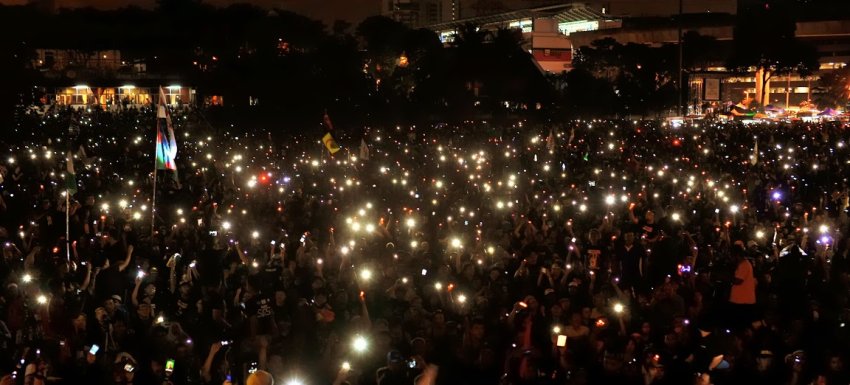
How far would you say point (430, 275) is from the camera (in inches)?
385

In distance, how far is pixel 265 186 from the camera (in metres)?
17.8

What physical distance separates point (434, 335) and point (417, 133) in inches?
916

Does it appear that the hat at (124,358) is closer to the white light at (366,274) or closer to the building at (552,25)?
the white light at (366,274)

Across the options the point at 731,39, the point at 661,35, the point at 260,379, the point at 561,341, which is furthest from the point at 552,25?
the point at 260,379

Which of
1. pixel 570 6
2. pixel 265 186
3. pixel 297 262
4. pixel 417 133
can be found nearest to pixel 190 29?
pixel 417 133

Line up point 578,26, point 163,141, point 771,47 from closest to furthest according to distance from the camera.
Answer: point 163,141, point 771,47, point 578,26

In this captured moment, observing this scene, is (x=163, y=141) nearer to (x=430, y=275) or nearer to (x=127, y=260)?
(x=127, y=260)

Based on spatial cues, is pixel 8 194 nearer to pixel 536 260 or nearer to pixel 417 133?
pixel 536 260

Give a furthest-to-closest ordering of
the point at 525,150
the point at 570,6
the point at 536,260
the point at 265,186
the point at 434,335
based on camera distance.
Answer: the point at 570,6, the point at 525,150, the point at 265,186, the point at 536,260, the point at 434,335

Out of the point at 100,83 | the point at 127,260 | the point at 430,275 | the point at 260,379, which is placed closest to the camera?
the point at 260,379

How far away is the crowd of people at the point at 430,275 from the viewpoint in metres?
7.19

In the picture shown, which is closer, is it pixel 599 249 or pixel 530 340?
pixel 530 340

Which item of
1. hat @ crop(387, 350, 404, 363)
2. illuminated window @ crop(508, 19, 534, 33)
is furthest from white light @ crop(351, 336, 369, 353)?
illuminated window @ crop(508, 19, 534, 33)

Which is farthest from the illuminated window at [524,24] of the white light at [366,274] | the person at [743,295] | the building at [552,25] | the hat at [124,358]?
the hat at [124,358]
